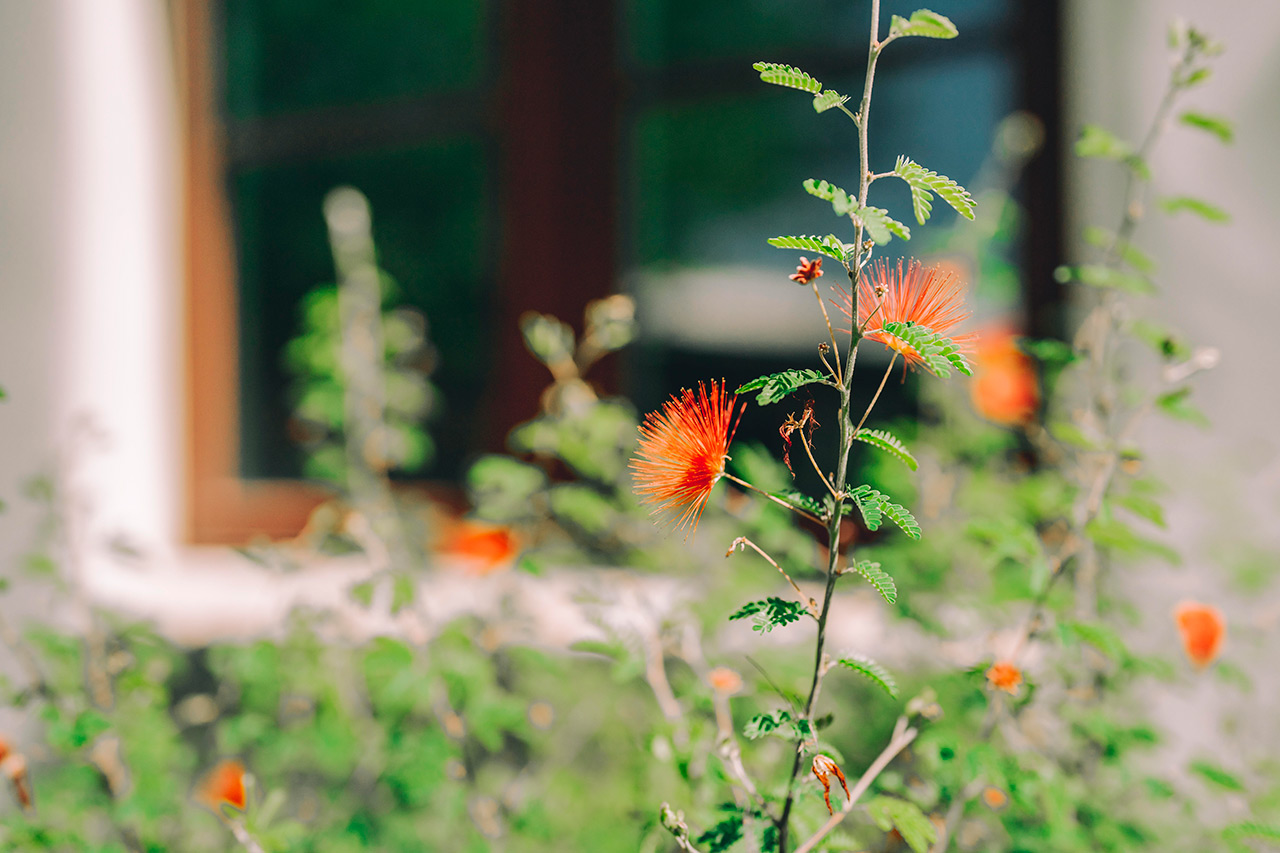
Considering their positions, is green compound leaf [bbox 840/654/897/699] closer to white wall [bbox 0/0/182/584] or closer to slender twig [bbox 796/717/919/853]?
slender twig [bbox 796/717/919/853]

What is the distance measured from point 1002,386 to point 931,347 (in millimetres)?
744

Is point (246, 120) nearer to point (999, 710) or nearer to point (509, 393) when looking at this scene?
point (509, 393)

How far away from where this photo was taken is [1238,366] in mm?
1045

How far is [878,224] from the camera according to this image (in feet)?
1.22

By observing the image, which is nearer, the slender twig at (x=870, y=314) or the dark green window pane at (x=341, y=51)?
the slender twig at (x=870, y=314)

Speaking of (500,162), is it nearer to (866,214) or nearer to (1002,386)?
(1002,386)

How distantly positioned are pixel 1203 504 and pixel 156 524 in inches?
81.0

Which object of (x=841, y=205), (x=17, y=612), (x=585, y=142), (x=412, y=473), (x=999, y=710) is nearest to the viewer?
(x=841, y=205)

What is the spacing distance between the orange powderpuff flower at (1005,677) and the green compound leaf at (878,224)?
35cm

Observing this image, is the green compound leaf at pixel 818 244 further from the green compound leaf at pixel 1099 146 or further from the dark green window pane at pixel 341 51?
the dark green window pane at pixel 341 51

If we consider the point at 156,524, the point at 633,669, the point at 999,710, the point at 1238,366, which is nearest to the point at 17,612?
the point at 156,524

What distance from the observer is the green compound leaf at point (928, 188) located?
38cm

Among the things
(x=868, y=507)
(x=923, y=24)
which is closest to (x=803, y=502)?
(x=868, y=507)

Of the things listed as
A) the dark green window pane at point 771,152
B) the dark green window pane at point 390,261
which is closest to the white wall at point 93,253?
the dark green window pane at point 390,261
